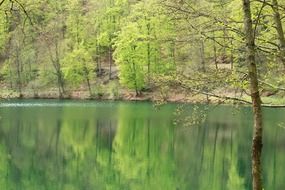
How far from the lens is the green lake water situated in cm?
2342

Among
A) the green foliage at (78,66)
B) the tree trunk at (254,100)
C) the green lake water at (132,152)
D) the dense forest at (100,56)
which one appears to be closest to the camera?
the tree trunk at (254,100)

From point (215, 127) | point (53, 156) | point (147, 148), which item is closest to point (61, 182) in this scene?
point (53, 156)

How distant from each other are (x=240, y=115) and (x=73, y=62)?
29244mm

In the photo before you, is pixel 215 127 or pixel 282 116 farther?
pixel 282 116

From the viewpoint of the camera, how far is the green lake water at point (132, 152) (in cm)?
2342

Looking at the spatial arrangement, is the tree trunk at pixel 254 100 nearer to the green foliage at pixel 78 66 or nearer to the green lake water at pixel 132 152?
the green lake water at pixel 132 152

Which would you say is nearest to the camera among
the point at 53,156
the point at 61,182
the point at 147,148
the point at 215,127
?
the point at 61,182

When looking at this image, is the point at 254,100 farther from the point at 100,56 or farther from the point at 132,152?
the point at 100,56

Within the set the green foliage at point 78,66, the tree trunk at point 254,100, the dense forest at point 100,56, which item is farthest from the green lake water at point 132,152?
the green foliage at point 78,66

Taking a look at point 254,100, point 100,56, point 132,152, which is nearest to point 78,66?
point 100,56

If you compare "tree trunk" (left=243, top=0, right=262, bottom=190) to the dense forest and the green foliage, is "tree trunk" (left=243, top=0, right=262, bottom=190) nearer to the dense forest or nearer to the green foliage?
the dense forest

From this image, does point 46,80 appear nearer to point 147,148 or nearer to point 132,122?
point 132,122

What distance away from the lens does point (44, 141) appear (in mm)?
34625

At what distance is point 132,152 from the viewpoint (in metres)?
30.2
